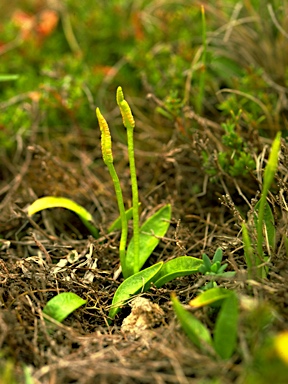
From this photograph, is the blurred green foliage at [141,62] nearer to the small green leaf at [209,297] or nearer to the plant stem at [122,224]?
the plant stem at [122,224]

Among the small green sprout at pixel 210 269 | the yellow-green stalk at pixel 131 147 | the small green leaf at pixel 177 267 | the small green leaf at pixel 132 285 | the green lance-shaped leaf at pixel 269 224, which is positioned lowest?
the small green leaf at pixel 132 285

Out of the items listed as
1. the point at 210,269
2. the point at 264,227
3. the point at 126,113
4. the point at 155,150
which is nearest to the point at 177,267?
the point at 210,269

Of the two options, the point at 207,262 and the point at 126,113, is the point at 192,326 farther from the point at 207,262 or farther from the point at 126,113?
the point at 126,113

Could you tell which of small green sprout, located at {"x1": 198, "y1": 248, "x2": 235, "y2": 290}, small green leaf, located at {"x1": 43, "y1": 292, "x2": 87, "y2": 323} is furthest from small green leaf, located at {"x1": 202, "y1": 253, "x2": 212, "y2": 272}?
small green leaf, located at {"x1": 43, "y1": 292, "x2": 87, "y2": 323}

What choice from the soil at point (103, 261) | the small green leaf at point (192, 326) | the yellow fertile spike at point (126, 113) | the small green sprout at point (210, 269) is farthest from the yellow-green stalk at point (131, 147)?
the small green leaf at point (192, 326)

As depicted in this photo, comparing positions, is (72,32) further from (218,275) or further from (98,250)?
(218,275)
